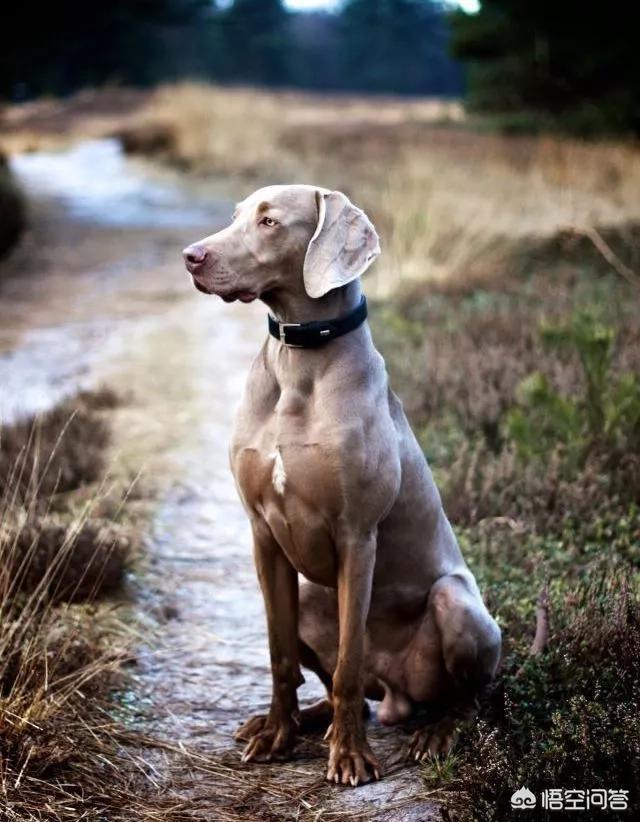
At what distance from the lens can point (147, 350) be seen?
28.7 feet

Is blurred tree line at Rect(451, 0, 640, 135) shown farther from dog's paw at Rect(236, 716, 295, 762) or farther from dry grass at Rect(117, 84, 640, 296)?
dog's paw at Rect(236, 716, 295, 762)

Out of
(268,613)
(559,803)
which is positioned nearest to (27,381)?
(268,613)

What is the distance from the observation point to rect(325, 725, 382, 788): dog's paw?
118 inches

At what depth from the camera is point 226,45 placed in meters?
44.2

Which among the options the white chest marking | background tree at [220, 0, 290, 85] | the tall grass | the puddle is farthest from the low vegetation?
background tree at [220, 0, 290, 85]

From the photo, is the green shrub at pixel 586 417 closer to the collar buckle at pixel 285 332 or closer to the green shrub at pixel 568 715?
the green shrub at pixel 568 715

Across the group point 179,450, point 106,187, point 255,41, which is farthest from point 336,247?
point 255,41

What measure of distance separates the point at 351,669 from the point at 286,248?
112cm

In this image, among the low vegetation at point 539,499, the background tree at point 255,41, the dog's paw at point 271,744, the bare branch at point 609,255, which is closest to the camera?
the low vegetation at point 539,499

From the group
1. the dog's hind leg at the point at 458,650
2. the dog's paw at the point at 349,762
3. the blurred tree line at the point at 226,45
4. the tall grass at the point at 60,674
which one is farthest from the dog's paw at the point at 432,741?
the blurred tree line at the point at 226,45

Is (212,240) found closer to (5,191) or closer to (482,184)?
(482,184)

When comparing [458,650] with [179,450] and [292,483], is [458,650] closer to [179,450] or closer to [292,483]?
[292,483]

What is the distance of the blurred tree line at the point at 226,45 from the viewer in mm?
28562

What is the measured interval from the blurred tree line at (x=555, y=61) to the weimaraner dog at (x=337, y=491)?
39.3 feet
